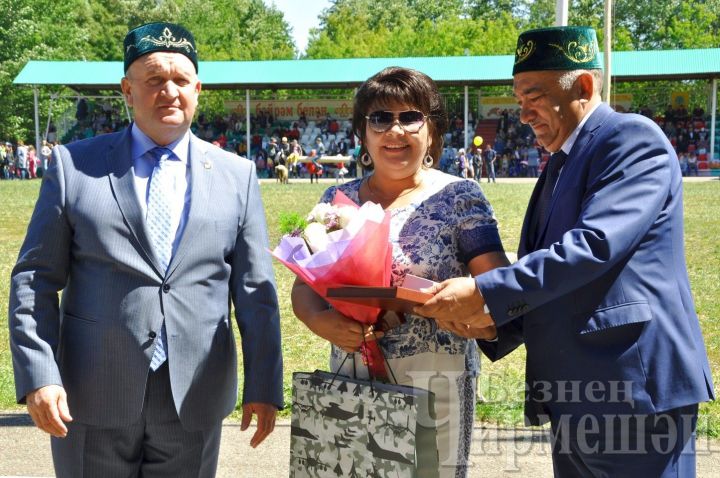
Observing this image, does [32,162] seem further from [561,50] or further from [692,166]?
[561,50]

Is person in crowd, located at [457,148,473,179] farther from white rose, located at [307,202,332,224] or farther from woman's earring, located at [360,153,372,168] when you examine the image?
white rose, located at [307,202,332,224]

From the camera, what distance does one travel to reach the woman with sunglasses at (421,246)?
2918 millimetres

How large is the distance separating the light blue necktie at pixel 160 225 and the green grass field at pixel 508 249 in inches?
112

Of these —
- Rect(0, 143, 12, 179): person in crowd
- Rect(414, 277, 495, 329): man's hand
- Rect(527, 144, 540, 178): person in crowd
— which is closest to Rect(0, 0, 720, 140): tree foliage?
Rect(0, 143, 12, 179): person in crowd

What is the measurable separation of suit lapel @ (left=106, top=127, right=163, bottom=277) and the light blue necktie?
26mm

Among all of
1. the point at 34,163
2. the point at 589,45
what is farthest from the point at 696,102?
the point at 589,45

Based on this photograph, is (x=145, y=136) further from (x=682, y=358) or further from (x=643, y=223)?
(x=682, y=358)

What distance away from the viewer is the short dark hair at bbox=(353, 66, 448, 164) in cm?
298

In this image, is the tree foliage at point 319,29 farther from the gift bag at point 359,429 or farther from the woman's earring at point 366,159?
the gift bag at point 359,429

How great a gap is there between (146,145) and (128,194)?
0.65 ft

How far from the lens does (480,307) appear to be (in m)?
2.59

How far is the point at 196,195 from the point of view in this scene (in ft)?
9.43

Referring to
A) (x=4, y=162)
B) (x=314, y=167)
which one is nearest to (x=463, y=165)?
(x=314, y=167)

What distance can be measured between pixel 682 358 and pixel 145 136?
6.03 feet
